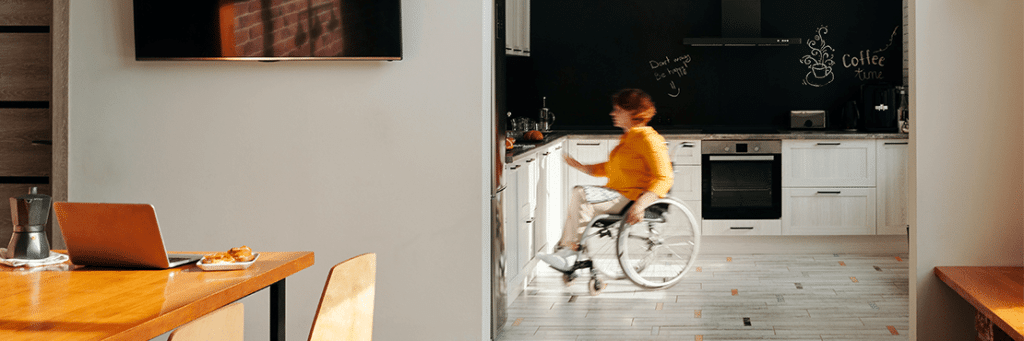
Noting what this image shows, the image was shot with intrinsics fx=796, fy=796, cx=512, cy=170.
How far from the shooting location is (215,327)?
125 centimetres

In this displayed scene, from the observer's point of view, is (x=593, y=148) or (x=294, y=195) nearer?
(x=294, y=195)

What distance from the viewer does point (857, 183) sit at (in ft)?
18.2

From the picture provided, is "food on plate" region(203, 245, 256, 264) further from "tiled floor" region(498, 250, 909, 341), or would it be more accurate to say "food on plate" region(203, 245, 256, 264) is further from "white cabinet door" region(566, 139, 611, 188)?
"white cabinet door" region(566, 139, 611, 188)

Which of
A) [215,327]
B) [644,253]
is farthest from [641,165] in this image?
[215,327]

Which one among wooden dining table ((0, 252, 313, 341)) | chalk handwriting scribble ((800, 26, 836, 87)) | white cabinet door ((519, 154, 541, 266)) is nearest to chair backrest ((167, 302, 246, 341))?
wooden dining table ((0, 252, 313, 341))

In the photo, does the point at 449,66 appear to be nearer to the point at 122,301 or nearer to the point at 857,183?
the point at 122,301

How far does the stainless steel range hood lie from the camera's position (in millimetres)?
6043

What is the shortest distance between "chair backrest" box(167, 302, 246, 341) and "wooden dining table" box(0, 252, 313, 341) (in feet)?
0.48

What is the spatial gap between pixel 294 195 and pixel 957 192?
7.17 ft

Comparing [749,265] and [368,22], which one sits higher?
[368,22]

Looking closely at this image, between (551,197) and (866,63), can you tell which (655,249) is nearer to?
(551,197)

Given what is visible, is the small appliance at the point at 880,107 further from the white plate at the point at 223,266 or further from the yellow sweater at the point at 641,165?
the white plate at the point at 223,266

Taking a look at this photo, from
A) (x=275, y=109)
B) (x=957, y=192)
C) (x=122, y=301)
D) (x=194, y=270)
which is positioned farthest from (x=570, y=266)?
(x=122, y=301)

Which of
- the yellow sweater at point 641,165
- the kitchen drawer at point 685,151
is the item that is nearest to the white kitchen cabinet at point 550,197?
the yellow sweater at point 641,165
